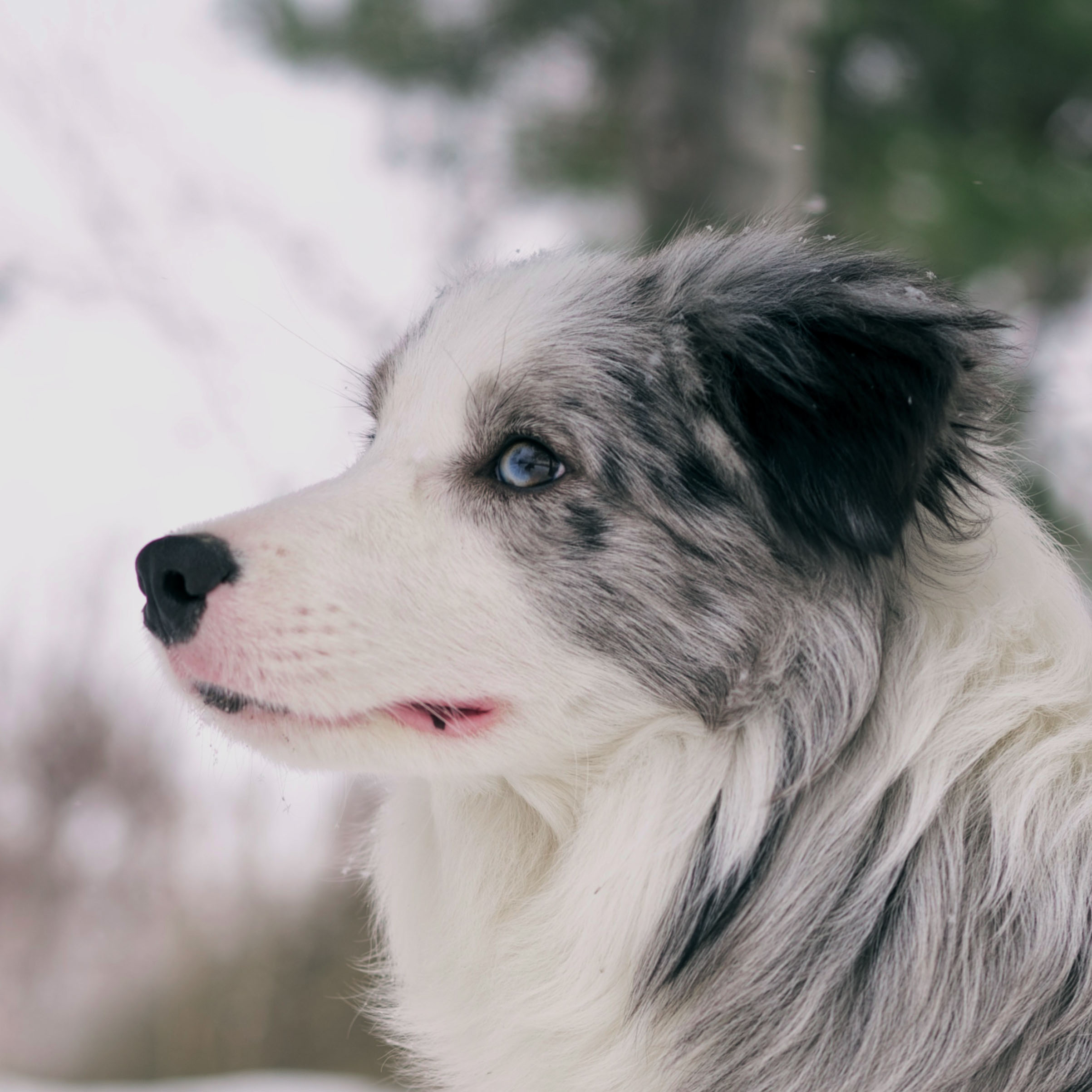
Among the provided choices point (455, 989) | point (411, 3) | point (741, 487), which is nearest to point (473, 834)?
point (455, 989)

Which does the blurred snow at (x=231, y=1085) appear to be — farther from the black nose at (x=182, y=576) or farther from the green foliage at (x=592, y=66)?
the green foliage at (x=592, y=66)

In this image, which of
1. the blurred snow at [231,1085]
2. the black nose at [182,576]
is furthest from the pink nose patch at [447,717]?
the blurred snow at [231,1085]

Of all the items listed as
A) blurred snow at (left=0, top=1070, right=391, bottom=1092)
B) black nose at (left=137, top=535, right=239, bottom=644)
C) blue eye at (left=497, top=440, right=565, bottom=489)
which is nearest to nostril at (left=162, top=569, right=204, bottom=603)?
black nose at (left=137, top=535, right=239, bottom=644)

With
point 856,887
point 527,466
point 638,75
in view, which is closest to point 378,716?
point 527,466

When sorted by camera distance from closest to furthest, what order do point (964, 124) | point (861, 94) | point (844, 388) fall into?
1. point (844, 388)
2. point (964, 124)
3. point (861, 94)

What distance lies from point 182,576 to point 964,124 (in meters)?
5.92

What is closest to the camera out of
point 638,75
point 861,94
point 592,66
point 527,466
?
point 527,466

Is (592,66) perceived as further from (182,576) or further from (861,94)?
(182,576)

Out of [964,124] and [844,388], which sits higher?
[964,124]

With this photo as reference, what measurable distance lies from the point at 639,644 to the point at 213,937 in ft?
17.1

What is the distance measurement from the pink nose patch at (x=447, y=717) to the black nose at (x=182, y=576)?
0.33m

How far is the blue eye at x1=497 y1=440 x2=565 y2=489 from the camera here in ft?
6.32

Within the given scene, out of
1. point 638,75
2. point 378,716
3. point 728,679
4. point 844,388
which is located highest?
point 638,75

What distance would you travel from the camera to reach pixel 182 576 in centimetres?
180
